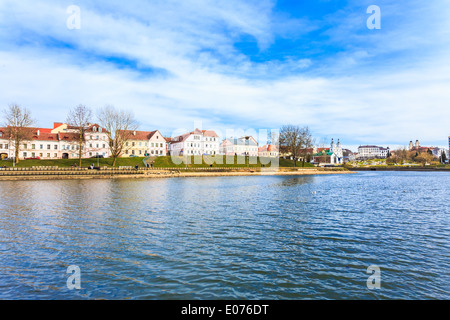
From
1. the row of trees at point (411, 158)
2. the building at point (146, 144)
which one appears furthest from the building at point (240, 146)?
the row of trees at point (411, 158)

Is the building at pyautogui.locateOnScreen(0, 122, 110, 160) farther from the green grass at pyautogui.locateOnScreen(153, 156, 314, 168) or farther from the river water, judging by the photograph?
the river water

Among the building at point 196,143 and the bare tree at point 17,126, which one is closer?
the bare tree at point 17,126

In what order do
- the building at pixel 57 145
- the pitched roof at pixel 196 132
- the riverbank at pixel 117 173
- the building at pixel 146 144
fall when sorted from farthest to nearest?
the pitched roof at pixel 196 132 → the building at pixel 146 144 → the building at pixel 57 145 → the riverbank at pixel 117 173

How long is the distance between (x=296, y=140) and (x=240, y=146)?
3487 cm

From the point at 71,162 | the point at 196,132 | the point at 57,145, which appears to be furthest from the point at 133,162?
the point at 196,132

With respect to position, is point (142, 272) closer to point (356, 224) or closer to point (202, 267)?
point (202, 267)

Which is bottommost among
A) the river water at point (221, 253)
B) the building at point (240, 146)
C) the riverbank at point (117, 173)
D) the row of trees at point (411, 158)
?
the river water at point (221, 253)

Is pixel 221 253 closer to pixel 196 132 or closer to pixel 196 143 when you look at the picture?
pixel 196 143

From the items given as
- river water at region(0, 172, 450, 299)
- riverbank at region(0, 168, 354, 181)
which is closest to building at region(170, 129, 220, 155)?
riverbank at region(0, 168, 354, 181)

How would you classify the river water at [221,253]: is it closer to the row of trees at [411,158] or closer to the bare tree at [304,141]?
the bare tree at [304,141]

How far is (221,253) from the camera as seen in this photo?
38.5 ft

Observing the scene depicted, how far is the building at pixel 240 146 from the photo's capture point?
431 ft

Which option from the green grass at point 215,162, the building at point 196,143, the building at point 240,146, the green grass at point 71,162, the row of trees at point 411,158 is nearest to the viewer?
the green grass at point 71,162

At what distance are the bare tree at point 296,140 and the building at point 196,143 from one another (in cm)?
2980
